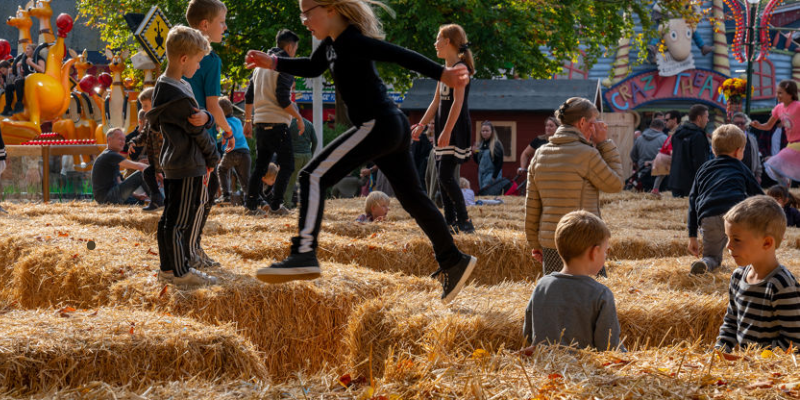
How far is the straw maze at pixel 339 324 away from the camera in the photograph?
3262 mm

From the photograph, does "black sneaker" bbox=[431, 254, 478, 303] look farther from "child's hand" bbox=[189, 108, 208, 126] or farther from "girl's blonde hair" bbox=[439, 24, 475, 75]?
"girl's blonde hair" bbox=[439, 24, 475, 75]

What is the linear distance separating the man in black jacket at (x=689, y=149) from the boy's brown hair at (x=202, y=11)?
361 inches

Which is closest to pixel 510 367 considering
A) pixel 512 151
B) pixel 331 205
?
pixel 331 205

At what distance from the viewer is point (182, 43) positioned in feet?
18.2

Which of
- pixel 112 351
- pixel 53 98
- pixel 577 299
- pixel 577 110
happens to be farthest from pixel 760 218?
pixel 53 98

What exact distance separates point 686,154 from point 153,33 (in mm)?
8189

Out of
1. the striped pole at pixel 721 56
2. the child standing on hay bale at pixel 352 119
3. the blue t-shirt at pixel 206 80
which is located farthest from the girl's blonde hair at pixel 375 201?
the striped pole at pixel 721 56

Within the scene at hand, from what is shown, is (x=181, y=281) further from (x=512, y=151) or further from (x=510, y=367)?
(x=512, y=151)

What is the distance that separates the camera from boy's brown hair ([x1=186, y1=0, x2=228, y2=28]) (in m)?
6.26

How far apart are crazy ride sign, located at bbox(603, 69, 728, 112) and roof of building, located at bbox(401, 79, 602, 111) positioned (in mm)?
10666

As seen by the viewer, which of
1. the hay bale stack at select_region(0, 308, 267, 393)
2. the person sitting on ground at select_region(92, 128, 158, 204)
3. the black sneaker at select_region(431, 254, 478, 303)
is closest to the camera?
the hay bale stack at select_region(0, 308, 267, 393)

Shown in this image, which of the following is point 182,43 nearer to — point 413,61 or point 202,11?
point 202,11

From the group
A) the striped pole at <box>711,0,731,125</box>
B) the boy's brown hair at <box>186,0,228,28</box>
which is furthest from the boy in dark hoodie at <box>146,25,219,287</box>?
the striped pole at <box>711,0,731,125</box>

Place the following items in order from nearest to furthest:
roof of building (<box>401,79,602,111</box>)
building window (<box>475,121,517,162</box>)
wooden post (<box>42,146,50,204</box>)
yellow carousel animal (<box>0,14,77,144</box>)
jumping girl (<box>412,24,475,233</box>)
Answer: jumping girl (<box>412,24,475,233</box>) → wooden post (<box>42,146,50,204</box>) → yellow carousel animal (<box>0,14,77,144</box>) → roof of building (<box>401,79,602,111</box>) → building window (<box>475,121,517,162</box>)
